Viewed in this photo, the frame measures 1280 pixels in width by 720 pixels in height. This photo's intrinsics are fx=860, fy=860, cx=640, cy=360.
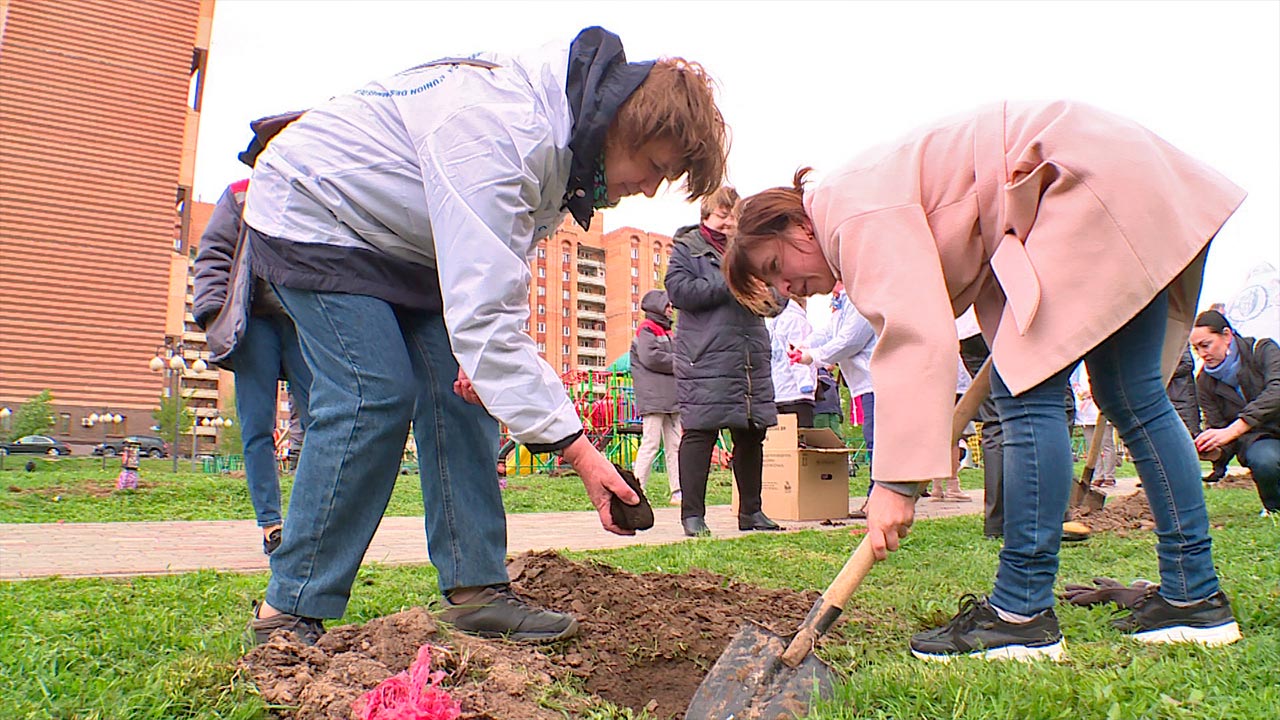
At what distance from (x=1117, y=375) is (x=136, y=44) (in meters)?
43.9

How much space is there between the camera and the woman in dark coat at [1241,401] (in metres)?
5.41

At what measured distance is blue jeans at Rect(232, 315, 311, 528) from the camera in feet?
13.3

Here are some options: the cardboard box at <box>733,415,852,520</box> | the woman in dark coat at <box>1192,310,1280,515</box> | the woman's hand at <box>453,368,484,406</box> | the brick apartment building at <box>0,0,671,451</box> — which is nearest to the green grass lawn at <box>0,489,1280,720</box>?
the woman's hand at <box>453,368,484,406</box>

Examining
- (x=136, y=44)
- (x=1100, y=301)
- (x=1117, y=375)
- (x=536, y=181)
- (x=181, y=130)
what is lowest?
(x=1117, y=375)

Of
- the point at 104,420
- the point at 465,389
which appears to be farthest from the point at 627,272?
the point at 465,389

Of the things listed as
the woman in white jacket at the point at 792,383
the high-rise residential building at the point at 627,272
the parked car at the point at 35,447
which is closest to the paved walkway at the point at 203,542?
the woman in white jacket at the point at 792,383

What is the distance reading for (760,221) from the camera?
8.56ft

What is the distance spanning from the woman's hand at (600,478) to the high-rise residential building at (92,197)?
3789 cm

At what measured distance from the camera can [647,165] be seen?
224 centimetres

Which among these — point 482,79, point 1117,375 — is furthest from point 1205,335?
point 482,79

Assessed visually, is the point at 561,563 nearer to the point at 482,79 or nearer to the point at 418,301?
the point at 418,301

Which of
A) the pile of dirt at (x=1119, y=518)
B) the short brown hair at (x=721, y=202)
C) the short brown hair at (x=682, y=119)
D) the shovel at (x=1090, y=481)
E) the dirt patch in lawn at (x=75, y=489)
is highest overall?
the short brown hair at (x=721, y=202)

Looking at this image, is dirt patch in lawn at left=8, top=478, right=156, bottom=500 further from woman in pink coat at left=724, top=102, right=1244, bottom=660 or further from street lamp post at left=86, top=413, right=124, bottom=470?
street lamp post at left=86, top=413, right=124, bottom=470

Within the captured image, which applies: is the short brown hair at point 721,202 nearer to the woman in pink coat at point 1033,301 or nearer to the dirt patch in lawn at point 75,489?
the woman in pink coat at point 1033,301
